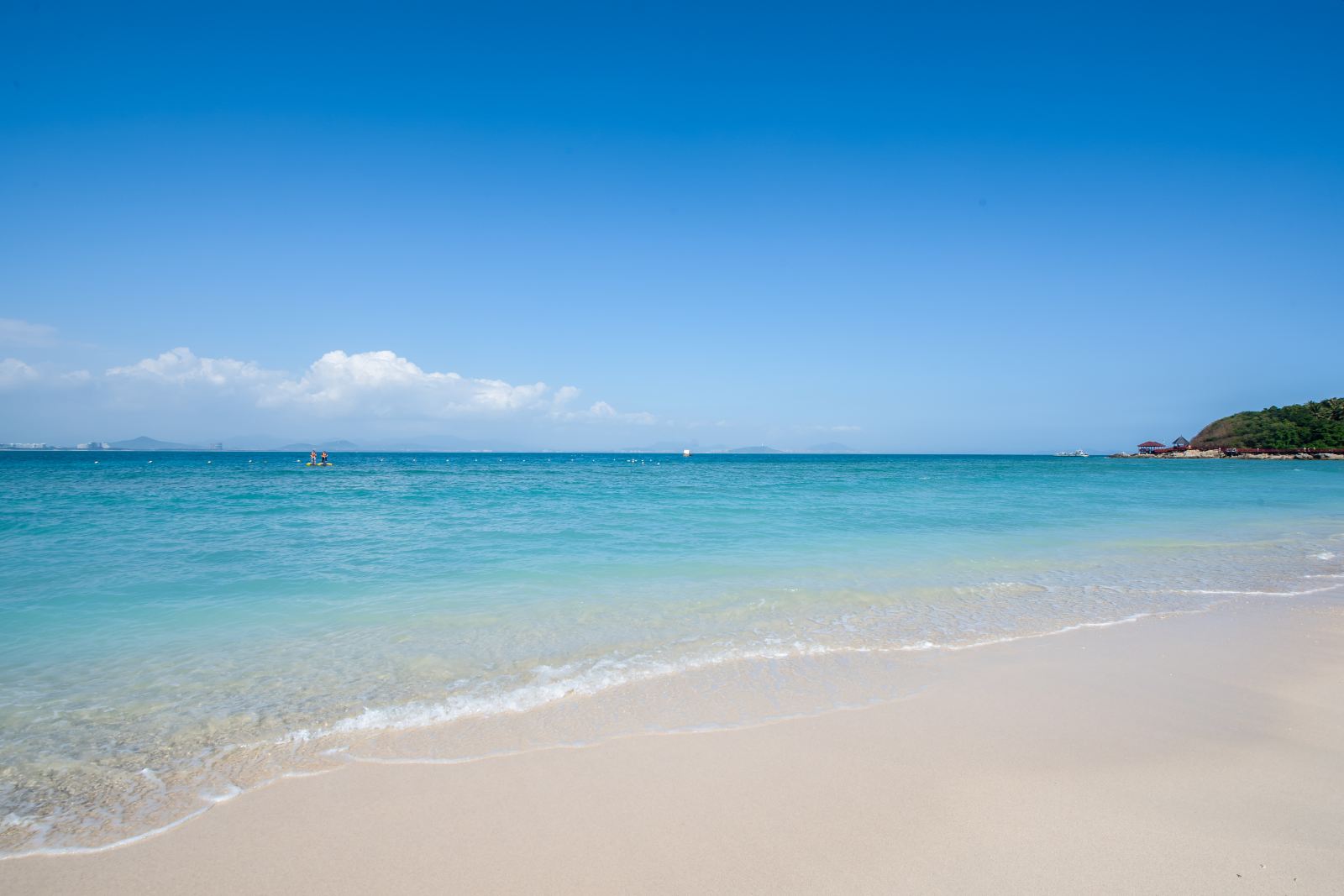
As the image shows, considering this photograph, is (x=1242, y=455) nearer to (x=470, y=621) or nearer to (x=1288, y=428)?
(x=1288, y=428)

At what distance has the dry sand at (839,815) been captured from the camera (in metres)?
2.91

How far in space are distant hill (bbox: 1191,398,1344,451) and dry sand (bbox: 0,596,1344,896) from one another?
124487 millimetres

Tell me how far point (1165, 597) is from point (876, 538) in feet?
19.6

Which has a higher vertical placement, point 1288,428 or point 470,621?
point 1288,428

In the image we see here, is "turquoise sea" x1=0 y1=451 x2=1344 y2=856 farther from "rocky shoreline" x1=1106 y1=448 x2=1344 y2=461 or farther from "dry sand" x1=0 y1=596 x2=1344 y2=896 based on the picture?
"rocky shoreline" x1=1106 y1=448 x2=1344 y2=461

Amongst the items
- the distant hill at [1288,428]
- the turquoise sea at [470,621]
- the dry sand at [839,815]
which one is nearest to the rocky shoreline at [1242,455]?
the distant hill at [1288,428]

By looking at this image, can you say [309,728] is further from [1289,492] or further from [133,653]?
[1289,492]

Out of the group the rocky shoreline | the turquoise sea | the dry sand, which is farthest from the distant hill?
the dry sand

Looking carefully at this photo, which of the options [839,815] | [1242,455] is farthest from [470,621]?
[1242,455]

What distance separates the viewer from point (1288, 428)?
9531 cm

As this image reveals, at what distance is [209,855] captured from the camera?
310cm

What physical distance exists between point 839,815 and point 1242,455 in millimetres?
127929

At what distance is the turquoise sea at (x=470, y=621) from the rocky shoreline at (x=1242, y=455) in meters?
98.9

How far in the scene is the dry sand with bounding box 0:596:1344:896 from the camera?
2914 mm
